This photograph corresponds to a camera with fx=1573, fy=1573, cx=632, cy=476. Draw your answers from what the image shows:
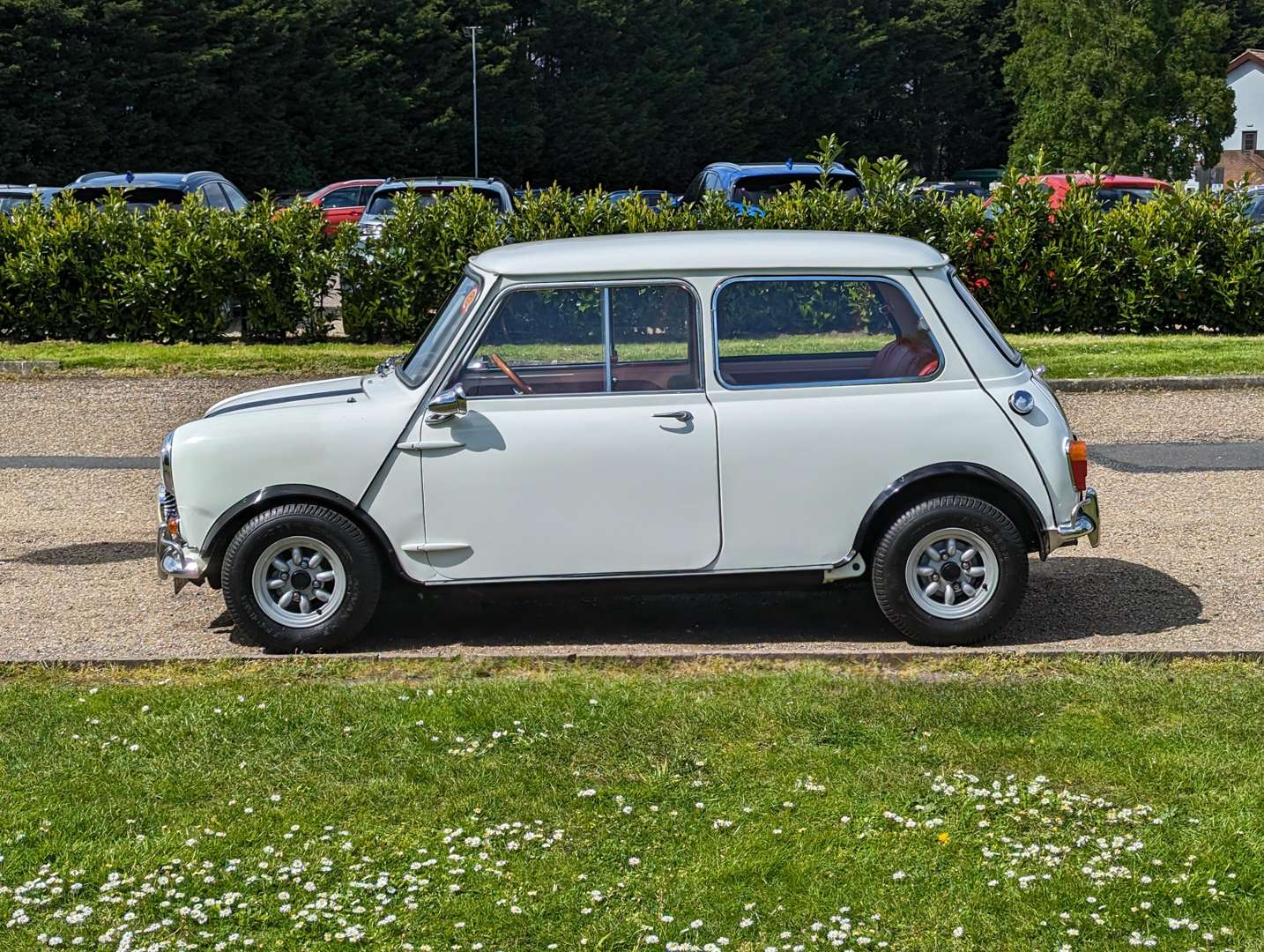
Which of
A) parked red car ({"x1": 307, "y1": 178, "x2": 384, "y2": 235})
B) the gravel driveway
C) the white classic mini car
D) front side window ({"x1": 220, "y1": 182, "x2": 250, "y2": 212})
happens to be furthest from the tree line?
the white classic mini car

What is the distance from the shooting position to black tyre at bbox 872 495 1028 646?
21.4 ft

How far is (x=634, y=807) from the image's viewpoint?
4973 mm

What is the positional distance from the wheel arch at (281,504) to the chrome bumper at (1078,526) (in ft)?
8.96

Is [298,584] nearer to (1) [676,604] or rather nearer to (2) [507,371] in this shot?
(2) [507,371]

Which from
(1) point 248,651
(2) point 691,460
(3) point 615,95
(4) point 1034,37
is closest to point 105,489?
(1) point 248,651

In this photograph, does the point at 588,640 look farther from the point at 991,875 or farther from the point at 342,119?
the point at 342,119

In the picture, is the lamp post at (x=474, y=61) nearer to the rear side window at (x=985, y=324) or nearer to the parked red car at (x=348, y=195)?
the parked red car at (x=348, y=195)

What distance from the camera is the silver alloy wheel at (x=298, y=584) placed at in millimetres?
6598

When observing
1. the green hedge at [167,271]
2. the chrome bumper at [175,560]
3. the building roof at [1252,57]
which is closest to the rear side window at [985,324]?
the chrome bumper at [175,560]

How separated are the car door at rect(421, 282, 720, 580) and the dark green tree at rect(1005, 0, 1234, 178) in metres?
35.9

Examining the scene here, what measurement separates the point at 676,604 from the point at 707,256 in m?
1.81

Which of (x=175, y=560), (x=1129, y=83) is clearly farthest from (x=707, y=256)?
(x=1129, y=83)

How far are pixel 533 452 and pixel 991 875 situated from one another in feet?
9.04

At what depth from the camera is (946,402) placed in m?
6.59
